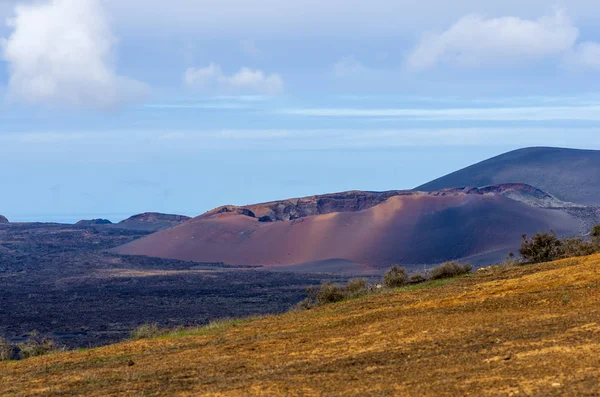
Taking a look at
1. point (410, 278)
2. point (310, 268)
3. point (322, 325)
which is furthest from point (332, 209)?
point (322, 325)

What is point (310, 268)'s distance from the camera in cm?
6450

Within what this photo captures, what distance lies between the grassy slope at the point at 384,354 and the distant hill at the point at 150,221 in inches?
3898

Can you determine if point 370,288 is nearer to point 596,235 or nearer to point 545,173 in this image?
point 596,235

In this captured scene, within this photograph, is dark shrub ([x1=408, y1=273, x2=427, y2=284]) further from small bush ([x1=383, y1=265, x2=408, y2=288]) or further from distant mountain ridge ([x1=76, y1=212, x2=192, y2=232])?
distant mountain ridge ([x1=76, y1=212, x2=192, y2=232])

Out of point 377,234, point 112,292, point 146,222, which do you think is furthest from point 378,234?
point 146,222

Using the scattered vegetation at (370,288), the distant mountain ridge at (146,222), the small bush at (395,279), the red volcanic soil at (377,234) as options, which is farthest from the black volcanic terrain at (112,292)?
the distant mountain ridge at (146,222)

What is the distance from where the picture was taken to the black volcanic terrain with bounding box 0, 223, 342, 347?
3372cm

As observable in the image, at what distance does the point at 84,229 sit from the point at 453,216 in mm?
53264

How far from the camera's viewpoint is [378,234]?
68.2m

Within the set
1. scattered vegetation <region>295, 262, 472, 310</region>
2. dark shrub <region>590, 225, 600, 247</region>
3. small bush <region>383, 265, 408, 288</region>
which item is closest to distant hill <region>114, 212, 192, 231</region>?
small bush <region>383, 265, 408, 288</region>

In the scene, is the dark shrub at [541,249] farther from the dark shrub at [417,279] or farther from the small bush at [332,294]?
the small bush at [332,294]

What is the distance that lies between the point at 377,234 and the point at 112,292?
83.5 feet

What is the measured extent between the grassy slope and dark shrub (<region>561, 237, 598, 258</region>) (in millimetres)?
5676

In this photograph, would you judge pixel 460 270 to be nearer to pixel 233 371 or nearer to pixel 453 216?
pixel 233 371
